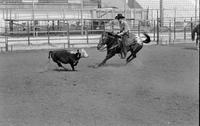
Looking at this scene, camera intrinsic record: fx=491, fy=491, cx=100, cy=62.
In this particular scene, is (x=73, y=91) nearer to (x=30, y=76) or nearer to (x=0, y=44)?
(x=30, y=76)

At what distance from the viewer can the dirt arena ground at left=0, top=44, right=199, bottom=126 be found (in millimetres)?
6762

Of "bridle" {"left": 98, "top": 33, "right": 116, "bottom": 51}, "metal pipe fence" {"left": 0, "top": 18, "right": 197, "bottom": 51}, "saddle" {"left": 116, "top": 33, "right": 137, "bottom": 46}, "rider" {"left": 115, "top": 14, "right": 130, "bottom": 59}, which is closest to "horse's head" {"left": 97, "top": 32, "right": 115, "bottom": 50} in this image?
"bridle" {"left": 98, "top": 33, "right": 116, "bottom": 51}

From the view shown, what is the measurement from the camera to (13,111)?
734 cm

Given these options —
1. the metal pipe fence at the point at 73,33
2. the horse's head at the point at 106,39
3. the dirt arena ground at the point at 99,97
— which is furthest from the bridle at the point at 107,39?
the metal pipe fence at the point at 73,33

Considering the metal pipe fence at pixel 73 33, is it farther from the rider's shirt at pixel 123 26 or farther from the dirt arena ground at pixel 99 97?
the dirt arena ground at pixel 99 97

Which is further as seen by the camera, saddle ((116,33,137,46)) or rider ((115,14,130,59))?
saddle ((116,33,137,46))

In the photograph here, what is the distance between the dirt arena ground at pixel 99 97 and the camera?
6762mm

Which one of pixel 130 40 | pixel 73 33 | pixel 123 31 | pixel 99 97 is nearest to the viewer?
pixel 99 97

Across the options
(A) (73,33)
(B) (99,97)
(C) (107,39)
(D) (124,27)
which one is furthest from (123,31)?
(A) (73,33)

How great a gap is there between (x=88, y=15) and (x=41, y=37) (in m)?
10.3

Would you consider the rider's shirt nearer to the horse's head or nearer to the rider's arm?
the rider's arm

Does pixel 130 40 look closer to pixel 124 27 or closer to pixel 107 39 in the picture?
pixel 124 27

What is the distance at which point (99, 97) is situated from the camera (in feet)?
27.8

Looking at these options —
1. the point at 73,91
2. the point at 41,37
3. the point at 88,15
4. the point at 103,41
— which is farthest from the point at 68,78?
the point at 88,15
